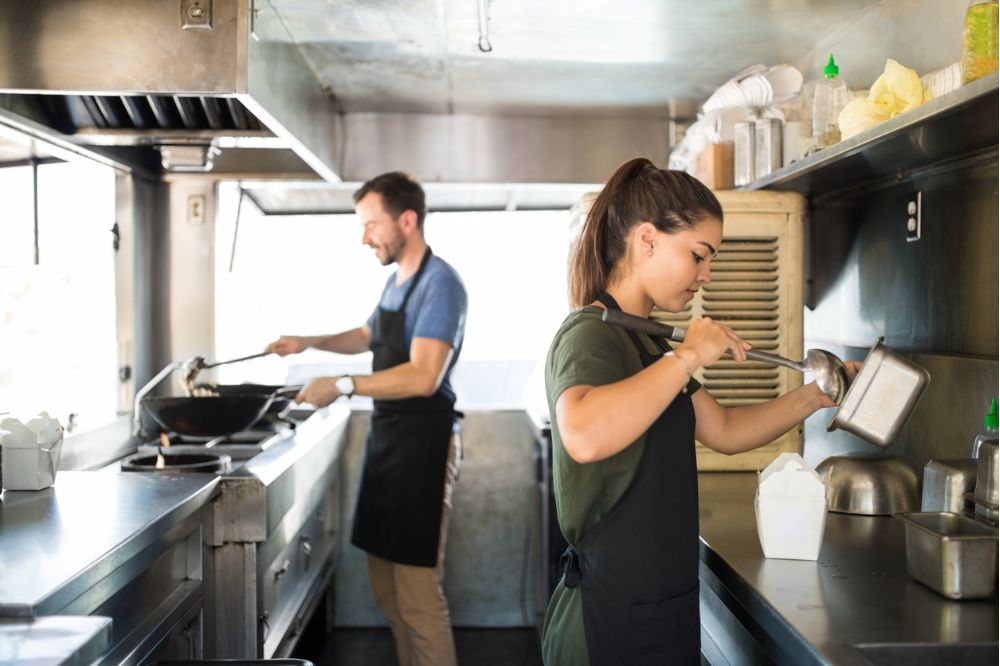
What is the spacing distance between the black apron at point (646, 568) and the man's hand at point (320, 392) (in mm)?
1628

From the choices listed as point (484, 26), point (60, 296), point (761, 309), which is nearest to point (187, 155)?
point (60, 296)

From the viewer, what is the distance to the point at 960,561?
1520mm

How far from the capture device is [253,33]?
2.46m

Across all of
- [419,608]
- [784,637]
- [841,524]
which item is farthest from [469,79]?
[784,637]

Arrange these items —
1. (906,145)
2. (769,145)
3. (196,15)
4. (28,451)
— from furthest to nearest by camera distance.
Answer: (769,145) → (196,15) → (28,451) → (906,145)

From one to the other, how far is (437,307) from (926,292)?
1.51 meters

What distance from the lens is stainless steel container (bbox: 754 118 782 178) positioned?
265 cm

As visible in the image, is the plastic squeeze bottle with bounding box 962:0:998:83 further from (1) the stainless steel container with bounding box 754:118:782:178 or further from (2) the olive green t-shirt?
(1) the stainless steel container with bounding box 754:118:782:178

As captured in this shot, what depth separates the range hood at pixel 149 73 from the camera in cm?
236

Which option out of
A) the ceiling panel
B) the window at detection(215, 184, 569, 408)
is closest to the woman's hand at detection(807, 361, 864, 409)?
the ceiling panel

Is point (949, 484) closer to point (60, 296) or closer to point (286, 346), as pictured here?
point (286, 346)

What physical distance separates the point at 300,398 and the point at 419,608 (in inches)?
32.3

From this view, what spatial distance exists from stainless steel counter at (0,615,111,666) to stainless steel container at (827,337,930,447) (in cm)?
134

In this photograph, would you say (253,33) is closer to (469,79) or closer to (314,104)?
(314,104)
